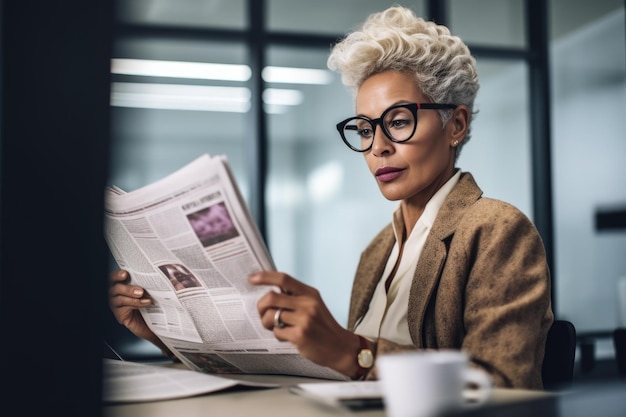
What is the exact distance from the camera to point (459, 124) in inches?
57.1

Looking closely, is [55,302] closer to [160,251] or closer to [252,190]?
[160,251]

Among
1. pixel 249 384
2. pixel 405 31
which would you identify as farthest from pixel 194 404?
pixel 405 31

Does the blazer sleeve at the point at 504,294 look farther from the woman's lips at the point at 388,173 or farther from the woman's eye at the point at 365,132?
the woman's eye at the point at 365,132

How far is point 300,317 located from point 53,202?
0.50m

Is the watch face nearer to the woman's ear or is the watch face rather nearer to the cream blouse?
the cream blouse

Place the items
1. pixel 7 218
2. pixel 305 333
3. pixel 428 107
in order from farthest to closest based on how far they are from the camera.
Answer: pixel 428 107
pixel 305 333
pixel 7 218

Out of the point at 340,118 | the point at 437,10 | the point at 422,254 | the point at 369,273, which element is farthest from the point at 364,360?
the point at 437,10

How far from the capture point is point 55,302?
1.48 feet

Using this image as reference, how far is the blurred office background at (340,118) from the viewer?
12.6ft

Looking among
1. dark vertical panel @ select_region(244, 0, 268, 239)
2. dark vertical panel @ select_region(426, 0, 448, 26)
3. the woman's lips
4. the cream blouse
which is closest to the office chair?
the cream blouse

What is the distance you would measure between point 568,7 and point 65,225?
176 inches

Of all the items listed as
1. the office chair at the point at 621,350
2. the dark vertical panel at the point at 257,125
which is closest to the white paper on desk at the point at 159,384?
the office chair at the point at 621,350

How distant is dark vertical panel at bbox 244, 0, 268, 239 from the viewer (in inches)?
148

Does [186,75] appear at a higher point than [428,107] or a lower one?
higher
